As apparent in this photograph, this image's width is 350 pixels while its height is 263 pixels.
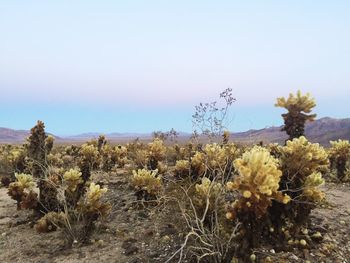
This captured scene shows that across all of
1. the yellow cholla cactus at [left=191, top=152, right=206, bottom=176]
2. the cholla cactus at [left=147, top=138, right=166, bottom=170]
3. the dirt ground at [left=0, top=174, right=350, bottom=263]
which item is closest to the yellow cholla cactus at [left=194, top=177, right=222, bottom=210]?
the dirt ground at [left=0, top=174, right=350, bottom=263]

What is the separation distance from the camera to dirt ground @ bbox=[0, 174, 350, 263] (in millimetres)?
5672

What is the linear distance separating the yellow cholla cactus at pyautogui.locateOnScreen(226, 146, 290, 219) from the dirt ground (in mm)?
930

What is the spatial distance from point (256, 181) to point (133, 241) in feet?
9.12

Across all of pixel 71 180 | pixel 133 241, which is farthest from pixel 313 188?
pixel 71 180

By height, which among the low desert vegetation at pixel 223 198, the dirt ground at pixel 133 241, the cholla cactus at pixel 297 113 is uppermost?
the cholla cactus at pixel 297 113

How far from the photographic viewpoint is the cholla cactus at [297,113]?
827 centimetres

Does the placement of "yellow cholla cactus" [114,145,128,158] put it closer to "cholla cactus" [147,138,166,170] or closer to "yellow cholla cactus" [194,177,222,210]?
"cholla cactus" [147,138,166,170]

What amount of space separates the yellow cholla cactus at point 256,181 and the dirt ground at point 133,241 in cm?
93

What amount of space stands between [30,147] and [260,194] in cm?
664

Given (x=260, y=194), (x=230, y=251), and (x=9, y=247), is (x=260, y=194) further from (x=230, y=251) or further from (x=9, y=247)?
(x=9, y=247)

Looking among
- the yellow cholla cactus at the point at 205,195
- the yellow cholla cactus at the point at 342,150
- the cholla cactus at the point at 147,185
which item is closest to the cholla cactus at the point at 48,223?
the cholla cactus at the point at 147,185

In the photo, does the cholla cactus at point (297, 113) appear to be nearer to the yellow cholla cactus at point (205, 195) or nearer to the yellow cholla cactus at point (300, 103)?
the yellow cholla cactus at point (300, 103)

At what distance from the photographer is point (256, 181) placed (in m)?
4.68

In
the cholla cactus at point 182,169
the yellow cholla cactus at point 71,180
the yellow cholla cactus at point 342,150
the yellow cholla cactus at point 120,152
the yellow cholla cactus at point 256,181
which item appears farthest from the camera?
the yellow cholla cactus at point 120,152
